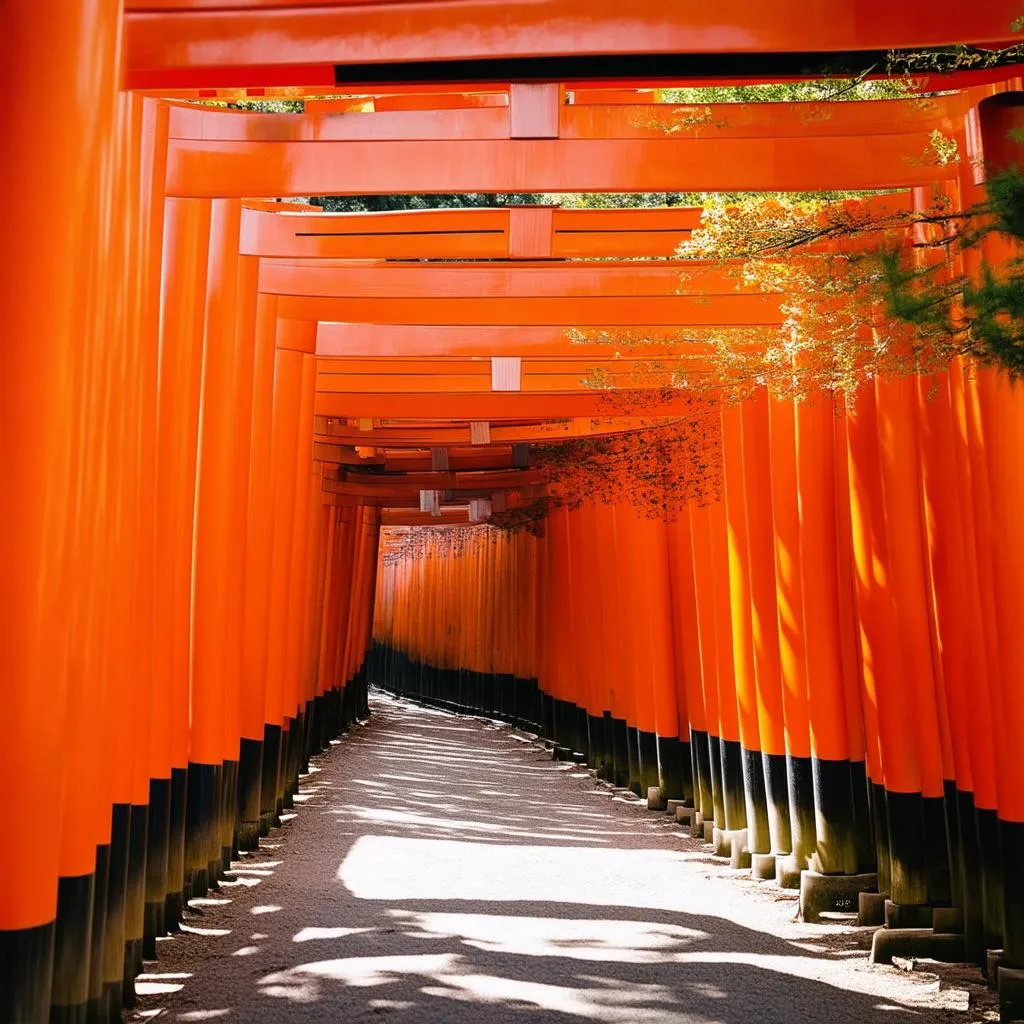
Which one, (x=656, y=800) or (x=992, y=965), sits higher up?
(x=656, y=800)

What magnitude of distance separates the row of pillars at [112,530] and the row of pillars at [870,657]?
3172 mm

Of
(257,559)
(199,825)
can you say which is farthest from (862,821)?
(257,559)

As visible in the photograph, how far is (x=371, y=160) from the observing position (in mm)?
6195

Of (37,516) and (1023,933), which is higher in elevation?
(37,516)

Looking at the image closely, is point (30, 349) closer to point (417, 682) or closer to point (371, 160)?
point (371, 160)

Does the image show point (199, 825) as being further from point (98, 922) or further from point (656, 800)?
point (656, 800)

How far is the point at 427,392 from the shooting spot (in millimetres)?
12516

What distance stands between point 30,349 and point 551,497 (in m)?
13.2

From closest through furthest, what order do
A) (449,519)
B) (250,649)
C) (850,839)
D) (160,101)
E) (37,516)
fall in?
(37,516) < (160,101) < (850,839) < (250,649) < (449,519)

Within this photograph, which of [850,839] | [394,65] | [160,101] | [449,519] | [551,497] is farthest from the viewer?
[449,519]

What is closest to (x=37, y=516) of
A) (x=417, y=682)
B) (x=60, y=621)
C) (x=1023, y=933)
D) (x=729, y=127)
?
(x=60, y=621)

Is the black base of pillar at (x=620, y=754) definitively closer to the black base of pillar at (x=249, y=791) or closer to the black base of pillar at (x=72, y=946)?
the black base of pillar at (x=249, y=791)

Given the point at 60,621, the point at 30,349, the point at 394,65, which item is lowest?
the point at 60,621

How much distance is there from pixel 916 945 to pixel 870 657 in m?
1.59
